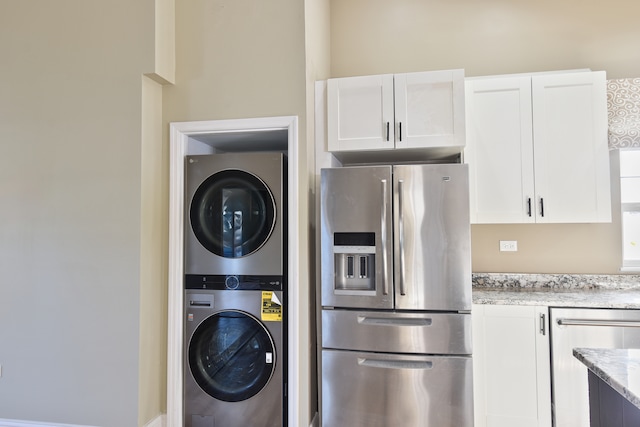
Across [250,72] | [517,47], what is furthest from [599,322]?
[250,72]

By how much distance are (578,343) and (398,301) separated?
1162 millimetres

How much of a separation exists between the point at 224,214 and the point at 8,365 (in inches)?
68.2

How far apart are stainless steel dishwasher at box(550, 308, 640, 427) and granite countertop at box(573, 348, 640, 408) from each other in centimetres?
117

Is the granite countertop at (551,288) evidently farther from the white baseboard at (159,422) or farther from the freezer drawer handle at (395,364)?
the white baseboard at (159,422)

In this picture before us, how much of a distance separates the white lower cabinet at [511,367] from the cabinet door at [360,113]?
1.31 meters

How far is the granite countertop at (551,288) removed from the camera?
2449mm

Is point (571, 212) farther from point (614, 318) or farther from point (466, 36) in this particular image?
point (466, 36)

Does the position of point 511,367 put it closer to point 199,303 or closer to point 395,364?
point 395,364

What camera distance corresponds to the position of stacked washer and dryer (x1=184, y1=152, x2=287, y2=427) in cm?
239

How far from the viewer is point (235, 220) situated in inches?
97.1

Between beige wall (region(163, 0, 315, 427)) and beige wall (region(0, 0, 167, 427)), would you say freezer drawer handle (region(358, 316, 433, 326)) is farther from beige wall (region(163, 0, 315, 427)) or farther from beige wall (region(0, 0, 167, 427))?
beige wall (region(0, 0, 167, 427))

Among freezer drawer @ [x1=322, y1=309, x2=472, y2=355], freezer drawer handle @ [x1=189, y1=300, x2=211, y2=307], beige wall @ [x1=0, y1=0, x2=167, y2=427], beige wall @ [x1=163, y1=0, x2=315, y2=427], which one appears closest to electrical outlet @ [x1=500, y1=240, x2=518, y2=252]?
freezer drawer @ [x1=322, y1=309, x2=472, y2=355]

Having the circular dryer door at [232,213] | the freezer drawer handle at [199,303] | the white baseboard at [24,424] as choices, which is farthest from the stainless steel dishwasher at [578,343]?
the white baseboard at [24,424]

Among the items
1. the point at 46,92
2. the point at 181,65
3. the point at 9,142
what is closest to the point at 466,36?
the point at 181,65
